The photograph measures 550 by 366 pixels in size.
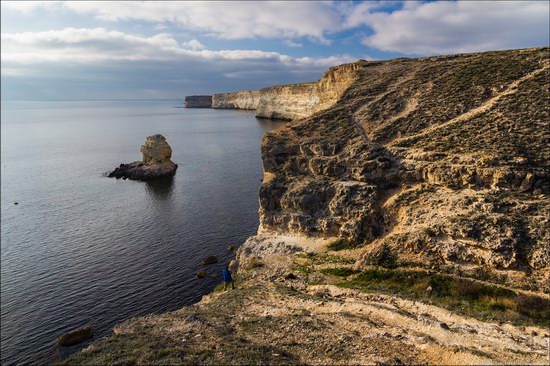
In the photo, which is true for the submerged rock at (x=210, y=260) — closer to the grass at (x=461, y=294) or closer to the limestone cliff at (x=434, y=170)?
the limestone cliff at (x=434, y=170)

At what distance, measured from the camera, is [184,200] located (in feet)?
225

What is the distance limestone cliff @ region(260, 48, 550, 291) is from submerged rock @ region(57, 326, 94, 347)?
2012cm

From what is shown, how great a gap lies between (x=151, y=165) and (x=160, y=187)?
12937mm

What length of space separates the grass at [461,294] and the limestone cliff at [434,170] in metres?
1.69

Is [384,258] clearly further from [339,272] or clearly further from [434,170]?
[434,170]

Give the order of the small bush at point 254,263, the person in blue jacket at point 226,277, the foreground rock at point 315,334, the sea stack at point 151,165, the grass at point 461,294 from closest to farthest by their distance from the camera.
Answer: the foreground rock at point 315,334
the grass at point 461,294
the person in blue jacket at point 226,277
the small bush at point 254,263
the sea stack at point 151,165

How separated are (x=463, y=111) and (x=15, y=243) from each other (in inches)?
2428

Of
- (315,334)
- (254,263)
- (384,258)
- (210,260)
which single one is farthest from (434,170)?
(210,260)

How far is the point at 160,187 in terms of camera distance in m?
79.4

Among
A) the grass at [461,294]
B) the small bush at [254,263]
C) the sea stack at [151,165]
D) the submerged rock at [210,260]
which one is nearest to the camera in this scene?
the grass at [461,294]

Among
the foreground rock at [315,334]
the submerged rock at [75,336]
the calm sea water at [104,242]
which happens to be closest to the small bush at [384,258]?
the foreground rock at [315,334]

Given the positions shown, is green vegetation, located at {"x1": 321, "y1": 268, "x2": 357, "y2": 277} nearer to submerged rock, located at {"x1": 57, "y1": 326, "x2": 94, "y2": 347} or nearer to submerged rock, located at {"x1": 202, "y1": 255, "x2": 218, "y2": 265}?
submerged rock, located at {"x1": 202, "y1": 255, "x2": 218, "y2": 265}

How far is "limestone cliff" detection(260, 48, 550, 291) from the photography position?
28250 millimetres

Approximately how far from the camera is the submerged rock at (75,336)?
3052cm
